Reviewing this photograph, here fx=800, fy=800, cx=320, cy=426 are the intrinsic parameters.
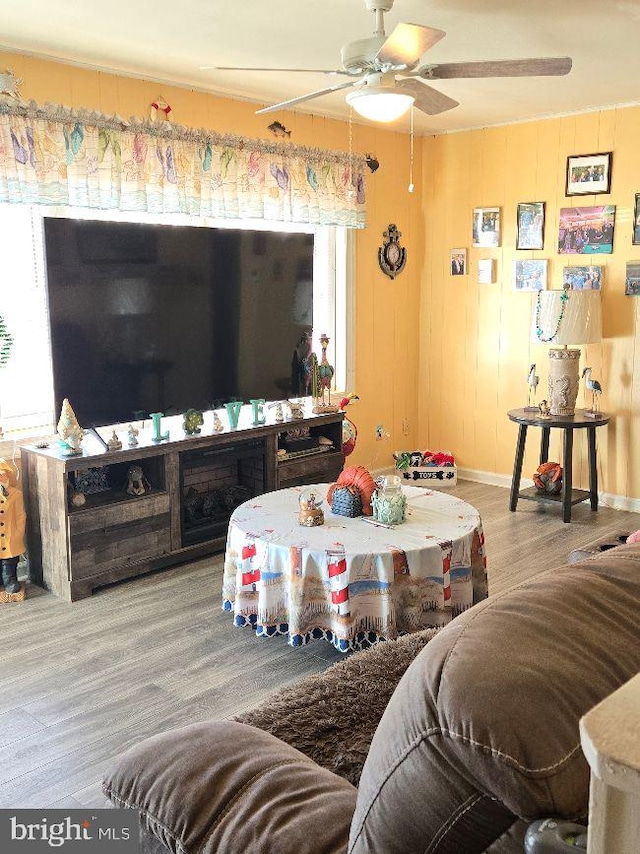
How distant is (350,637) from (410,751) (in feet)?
7.09

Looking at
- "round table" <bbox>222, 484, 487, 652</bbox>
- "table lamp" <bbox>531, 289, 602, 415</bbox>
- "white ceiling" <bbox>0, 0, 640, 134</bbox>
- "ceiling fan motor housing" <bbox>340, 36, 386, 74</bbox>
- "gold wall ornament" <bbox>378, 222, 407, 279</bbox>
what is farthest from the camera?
"gold wall ornament" <bbox>378, 222, 407, 279</bbox>

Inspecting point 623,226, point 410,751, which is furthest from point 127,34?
point 410,751

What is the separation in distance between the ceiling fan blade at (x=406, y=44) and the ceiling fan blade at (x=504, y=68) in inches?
5.8

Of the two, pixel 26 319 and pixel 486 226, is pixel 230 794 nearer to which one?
pixel 26 319

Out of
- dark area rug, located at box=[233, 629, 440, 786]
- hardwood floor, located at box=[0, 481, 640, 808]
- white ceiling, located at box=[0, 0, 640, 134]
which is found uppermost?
white ceiling, located at box=[0, 0, 640, 134]

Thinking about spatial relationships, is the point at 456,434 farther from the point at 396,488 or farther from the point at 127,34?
the point at 127,34

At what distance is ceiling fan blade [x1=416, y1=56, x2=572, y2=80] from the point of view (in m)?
2.63

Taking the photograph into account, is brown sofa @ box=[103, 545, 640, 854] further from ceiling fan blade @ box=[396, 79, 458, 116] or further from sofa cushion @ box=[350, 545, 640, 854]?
ceiling fan blade @ box=[396, 79, 458, 116]

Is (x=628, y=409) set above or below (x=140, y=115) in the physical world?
below

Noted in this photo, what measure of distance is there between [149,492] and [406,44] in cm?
245

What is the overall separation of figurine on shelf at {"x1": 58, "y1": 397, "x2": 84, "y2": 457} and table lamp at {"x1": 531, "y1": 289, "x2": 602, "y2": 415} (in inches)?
115

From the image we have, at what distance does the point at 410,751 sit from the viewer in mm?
892

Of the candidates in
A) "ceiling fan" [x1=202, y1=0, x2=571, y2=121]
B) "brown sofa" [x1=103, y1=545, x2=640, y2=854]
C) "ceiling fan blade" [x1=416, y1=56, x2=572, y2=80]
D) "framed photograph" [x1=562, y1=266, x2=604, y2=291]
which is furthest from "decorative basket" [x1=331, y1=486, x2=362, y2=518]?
"framed photograph" [x1=562, y1=266, x2=604, y2=291]

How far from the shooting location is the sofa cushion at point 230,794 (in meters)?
1.29
